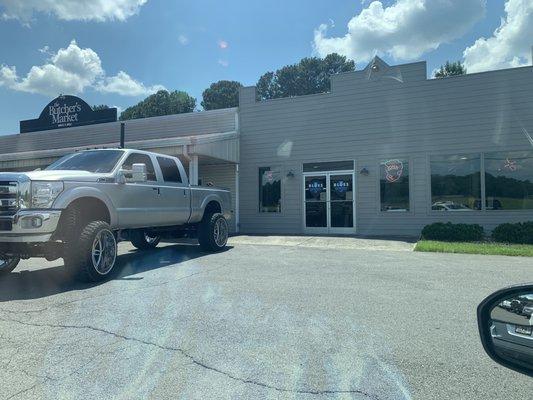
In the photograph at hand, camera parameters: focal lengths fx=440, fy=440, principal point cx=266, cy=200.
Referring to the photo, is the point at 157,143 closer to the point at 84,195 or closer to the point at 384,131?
the point at 84,195

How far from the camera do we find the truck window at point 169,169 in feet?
31.3

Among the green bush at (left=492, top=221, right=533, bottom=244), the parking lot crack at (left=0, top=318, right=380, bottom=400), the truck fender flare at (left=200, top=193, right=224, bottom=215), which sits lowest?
the parking lot crack at (left=0, top=318, right=380, bottom=400)

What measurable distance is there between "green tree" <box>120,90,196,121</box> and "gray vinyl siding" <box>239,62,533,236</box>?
136 feet

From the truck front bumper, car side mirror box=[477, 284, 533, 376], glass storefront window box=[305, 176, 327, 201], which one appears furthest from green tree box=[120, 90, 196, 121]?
car side mirror box=[477, 284, 533, 376]

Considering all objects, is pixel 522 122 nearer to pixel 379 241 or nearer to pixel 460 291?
pixel 379 241

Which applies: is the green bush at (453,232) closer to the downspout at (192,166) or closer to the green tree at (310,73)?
the downspout at (192,166)

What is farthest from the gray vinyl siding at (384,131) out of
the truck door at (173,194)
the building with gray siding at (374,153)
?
the truck door at (173,194)

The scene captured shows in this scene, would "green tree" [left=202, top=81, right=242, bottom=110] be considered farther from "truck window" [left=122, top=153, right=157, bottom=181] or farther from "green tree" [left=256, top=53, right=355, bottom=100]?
"truck window" [left=122, top=153, right=157, bottom=181]

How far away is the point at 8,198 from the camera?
646cm

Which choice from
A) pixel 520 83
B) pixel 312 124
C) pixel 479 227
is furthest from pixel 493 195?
pixel 312 124

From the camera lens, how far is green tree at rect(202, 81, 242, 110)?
59375 millimetres

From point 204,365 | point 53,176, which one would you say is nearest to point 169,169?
point 53,176

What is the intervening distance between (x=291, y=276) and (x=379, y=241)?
667cm

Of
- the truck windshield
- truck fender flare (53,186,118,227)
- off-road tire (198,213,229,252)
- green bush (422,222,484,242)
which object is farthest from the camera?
green bush (422,222,484,242)
